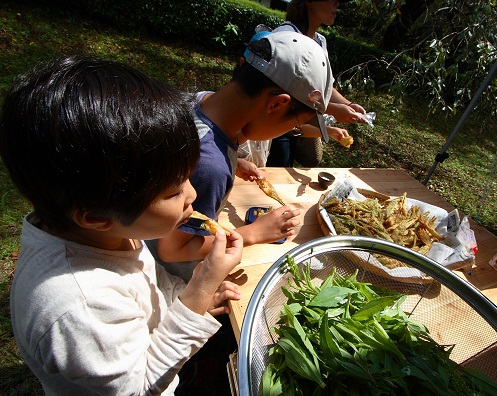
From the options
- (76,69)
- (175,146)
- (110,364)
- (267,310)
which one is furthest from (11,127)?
(267,310)

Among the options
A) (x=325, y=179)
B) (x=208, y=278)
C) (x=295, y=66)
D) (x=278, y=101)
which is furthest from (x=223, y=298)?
(x=325, y=179)

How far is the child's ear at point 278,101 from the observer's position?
1503 millimetres

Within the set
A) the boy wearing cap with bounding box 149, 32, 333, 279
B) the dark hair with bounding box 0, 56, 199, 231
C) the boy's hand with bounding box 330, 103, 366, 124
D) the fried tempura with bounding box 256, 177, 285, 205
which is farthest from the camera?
the boy's hand with bounding box 330, 103, 366, 124

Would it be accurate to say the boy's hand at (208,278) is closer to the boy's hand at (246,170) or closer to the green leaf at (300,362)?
the green leaf at (300,362)

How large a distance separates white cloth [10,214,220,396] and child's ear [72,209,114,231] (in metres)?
0.10

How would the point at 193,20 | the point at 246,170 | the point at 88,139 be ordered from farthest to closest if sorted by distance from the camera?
the point at 193,20
the point at 246,170
the point at 88,139

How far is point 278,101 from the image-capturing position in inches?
59.8

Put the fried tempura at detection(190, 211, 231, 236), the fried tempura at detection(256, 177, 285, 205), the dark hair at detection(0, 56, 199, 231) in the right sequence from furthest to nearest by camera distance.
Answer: the fried tempura at detection(256, 177, 285, 205), the fried tempura at detection(190, 211, 231, 236), the dark hair at detection(0, 56, 199, 231)

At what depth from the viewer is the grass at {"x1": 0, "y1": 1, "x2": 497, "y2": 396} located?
17.9ft

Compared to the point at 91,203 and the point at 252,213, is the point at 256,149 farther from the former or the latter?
the point at 91,203

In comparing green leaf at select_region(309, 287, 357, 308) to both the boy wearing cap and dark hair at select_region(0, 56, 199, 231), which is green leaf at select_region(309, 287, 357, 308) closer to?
the boy wearing cap

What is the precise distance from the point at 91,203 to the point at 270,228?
1014 mm

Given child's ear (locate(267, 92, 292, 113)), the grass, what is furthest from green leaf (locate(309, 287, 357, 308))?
the grass

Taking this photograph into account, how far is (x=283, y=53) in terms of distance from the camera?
1.49m
